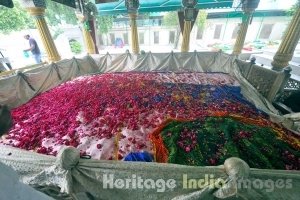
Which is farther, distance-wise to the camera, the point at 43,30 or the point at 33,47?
the point at 33,47

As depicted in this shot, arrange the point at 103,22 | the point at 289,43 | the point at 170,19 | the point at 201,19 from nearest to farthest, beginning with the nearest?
the point at 289,43, the point at 103,22, the point at 201,19, the point at 170,19

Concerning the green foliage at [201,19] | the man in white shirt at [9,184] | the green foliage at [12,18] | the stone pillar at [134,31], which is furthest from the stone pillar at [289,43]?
the green foliage at [12,18]

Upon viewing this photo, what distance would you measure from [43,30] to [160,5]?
5348mm

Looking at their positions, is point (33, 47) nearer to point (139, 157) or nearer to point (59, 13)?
point (139, 157)

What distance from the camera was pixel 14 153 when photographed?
146 cm

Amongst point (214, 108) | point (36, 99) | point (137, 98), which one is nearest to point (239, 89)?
point (214, 108)

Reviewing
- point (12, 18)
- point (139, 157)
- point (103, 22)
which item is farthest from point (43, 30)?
point (103, 22)

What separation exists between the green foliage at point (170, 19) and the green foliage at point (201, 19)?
2.30 metres

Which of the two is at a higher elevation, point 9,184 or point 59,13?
point 59,13

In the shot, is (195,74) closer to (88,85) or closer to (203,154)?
(88,85)

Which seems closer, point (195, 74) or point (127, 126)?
point (127, 126)

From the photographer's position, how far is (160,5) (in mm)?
7668

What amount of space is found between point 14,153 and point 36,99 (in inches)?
105

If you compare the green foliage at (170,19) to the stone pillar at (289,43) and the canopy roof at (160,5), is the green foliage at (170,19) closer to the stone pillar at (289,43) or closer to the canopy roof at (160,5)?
the canopy roof at (160,5)
